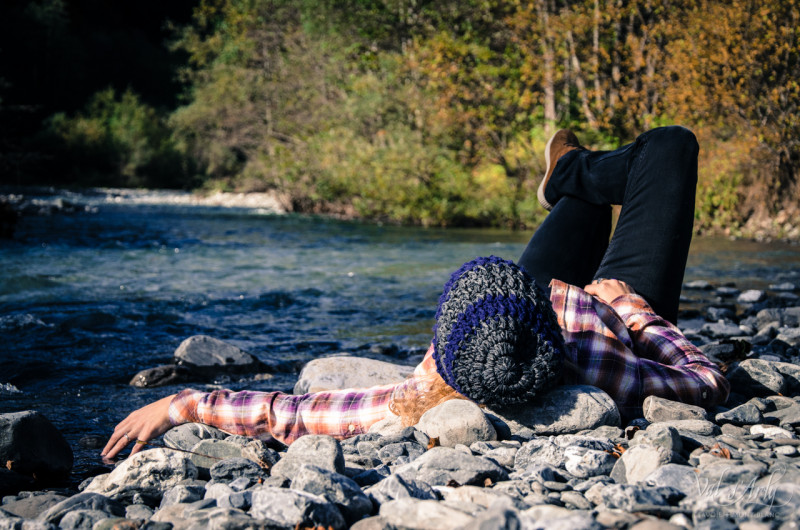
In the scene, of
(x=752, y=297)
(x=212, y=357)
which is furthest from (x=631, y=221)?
(x=752, y=297)

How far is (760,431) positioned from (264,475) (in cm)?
176

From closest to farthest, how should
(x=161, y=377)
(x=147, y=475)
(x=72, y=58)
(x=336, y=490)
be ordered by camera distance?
1. (x=336, y=490)
2. (x=147, y=475)
3. (x=161, y=377)
4. (x=72, y=58)

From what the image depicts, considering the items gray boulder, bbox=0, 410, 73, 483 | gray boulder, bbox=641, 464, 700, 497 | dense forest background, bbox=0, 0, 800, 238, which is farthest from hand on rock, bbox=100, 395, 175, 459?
dense forest background, bbox=0, 0, 800, 238

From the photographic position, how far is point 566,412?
93.8 inches

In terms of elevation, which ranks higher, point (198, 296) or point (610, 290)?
point (610, 290)

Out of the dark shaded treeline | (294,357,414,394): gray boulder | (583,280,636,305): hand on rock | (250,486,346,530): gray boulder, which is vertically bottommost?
(294,357,414,394): gray boulder

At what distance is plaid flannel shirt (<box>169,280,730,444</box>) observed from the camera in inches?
97.4

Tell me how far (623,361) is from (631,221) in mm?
692

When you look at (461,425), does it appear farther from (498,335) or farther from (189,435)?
→ (189,435)

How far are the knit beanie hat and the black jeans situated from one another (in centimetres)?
70

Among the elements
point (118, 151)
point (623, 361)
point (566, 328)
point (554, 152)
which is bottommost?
point (623, 361)

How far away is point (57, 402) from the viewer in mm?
3484

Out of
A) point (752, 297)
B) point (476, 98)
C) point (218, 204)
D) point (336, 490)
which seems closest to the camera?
point (336, 490)

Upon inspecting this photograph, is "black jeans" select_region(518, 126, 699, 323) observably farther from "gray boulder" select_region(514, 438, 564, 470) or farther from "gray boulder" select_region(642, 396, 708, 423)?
"gray boulder" select_region(514, 438, 564, 470)
